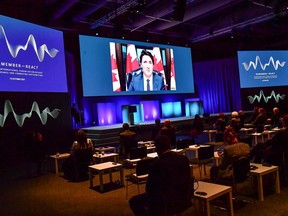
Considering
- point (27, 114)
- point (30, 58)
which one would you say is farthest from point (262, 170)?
point (27, 114)

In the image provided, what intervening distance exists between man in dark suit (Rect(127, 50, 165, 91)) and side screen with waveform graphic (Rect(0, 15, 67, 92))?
12.9 ft

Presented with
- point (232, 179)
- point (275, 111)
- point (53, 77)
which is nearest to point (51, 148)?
point (53, 77)

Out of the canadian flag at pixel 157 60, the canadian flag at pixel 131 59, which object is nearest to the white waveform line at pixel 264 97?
the canadian flag at pixel 157 60

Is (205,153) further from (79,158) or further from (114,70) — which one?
(114,70)

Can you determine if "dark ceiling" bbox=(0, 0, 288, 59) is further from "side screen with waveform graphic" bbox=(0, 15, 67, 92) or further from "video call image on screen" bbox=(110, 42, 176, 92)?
"video call image on screen" bbox=(110, 42, 176, 92)

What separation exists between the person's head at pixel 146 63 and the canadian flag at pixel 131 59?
0.35 metres

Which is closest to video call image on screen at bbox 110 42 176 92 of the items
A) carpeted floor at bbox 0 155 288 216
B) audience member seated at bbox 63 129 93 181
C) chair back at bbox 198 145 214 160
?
audience member seated at bbox 63 129 93 181

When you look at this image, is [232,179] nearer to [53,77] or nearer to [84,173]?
[84,173]

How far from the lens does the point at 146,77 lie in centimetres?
1357

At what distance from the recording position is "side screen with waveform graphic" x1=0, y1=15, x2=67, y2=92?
26.8ft

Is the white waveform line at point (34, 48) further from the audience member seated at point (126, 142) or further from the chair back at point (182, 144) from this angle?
the chair back at point (182, 144)

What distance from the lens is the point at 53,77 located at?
9.77 meters

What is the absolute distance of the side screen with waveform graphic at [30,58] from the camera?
8156 mm

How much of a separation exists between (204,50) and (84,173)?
14.3m
